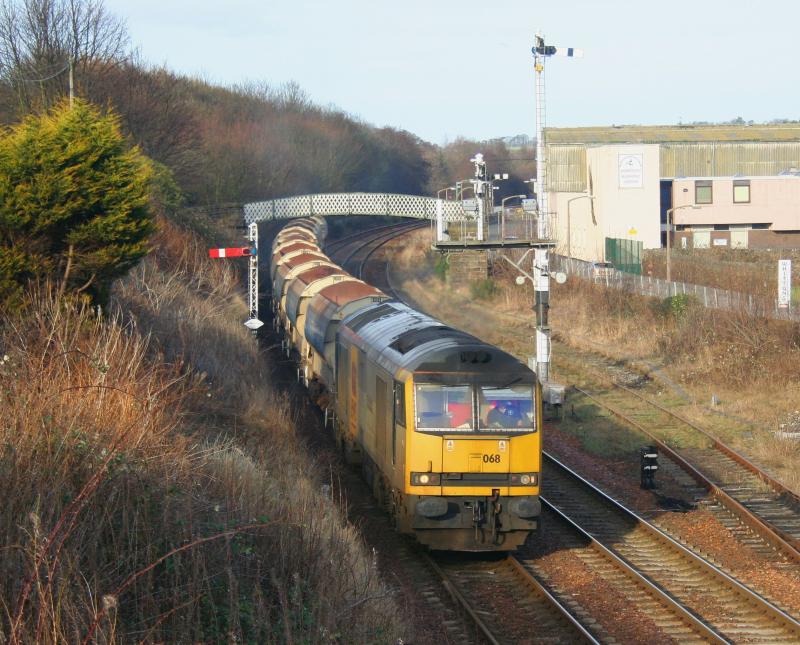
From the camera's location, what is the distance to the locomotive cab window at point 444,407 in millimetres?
11773

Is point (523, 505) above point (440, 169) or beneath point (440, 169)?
beneath

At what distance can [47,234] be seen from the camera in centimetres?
1491

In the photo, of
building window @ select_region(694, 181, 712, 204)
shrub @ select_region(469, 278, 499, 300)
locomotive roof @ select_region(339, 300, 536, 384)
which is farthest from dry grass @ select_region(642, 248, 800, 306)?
locomotive roof @ select_region(339, 300, 536, 384)

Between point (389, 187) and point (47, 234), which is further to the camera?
point (389, 187)

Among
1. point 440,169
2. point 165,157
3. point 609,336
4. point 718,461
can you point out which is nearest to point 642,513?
point 718,461

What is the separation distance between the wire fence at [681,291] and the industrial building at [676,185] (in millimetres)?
3985

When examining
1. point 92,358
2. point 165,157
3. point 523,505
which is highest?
point 165,157

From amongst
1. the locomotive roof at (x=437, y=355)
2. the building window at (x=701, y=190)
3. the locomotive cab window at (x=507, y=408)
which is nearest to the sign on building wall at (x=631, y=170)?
the building window at (x=701, y=190)

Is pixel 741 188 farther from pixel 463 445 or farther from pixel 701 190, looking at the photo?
pixel 463 445

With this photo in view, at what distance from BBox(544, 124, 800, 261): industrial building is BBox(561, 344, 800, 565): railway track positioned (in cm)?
2409

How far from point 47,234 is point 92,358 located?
5569mm

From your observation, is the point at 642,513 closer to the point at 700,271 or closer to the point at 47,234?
the point at 47,234

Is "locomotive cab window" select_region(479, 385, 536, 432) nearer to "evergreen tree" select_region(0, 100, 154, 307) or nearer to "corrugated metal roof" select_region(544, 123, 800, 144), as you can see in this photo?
"evergreen tree" select_region(0, 100, 154, 307)

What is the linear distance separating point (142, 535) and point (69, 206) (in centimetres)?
886
